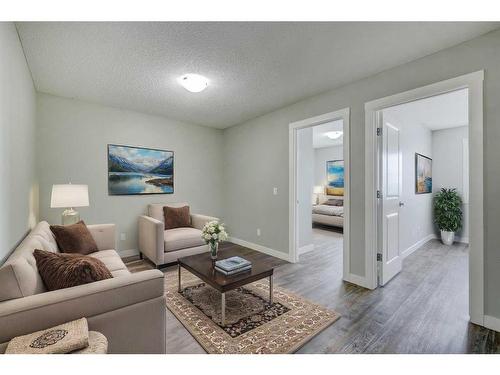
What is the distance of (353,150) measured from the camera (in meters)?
2.75

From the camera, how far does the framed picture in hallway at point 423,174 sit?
169 inches

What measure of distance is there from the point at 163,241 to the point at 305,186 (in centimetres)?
248

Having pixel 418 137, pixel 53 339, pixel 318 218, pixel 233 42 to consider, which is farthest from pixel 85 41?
pixel 318 218

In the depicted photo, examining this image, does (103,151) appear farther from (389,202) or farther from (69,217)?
(389,202)

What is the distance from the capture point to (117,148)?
3658 mm

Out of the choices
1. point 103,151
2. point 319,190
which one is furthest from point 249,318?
point 319,190

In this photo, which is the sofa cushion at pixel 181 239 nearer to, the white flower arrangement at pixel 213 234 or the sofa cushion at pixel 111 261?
the sofa cushion at pixel 111 261

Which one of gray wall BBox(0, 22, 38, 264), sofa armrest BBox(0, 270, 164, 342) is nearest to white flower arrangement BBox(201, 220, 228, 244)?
sofa armrest BBox(0, 270, 164, 342)

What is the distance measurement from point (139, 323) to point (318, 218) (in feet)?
17.7

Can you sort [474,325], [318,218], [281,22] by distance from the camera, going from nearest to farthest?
1. [281,22]
2. [474,325]
3. [318,218]

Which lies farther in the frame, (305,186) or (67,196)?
(305,186)

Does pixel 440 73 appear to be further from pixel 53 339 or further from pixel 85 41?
pixel 53 339

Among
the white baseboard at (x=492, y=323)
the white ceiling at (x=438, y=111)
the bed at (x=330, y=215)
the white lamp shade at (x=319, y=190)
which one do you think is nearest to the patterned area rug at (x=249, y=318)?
the white baseboard at (x=492, y=323)

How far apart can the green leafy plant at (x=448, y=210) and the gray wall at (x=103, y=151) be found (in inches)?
183
